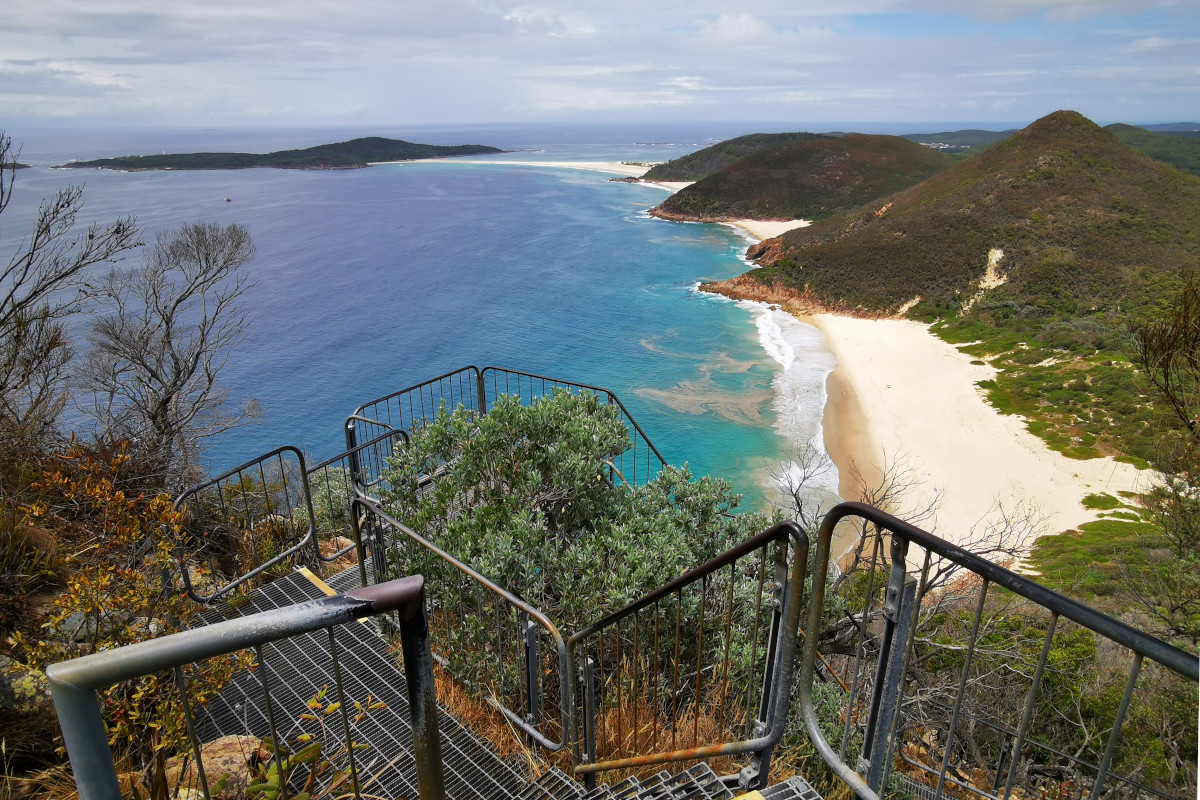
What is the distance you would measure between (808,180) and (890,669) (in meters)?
88.0

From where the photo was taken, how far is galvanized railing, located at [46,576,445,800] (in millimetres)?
1244

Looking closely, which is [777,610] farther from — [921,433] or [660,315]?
[660,315]

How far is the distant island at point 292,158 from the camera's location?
444 feet

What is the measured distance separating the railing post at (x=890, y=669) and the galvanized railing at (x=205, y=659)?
1515 mm

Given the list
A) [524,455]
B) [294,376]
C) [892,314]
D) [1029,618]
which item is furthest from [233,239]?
[892,314]

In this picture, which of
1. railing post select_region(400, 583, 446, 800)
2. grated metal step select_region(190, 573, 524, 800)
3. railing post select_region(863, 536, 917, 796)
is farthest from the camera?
grated metal step select_region(190, 573, 524, 800)

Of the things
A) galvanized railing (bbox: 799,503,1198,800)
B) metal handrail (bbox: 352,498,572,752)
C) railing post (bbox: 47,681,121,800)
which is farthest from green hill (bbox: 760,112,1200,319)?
railing post (bbox: 47,681,121,800)

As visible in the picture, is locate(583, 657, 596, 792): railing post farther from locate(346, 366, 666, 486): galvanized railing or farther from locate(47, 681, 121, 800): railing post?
locate(346, 366, 666, 486): galvanized railing

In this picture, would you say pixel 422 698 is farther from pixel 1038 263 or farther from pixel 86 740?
pixel 1038 263

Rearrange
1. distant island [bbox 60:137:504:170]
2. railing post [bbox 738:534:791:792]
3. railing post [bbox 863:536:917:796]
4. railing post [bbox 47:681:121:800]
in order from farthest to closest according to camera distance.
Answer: distant island [bbox 60:137:504:170] < railing post [bbox 738:534:791:792] < railing post [bbox 863:536:917:796] < railing post [bbox 47:681:121:800]

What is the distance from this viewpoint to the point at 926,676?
859 centimetres

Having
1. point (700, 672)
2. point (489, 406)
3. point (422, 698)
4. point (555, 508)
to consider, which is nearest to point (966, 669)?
point (422, 698)

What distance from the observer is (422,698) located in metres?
1.70

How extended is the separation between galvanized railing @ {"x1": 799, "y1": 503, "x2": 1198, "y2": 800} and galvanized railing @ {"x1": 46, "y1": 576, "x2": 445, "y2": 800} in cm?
140
